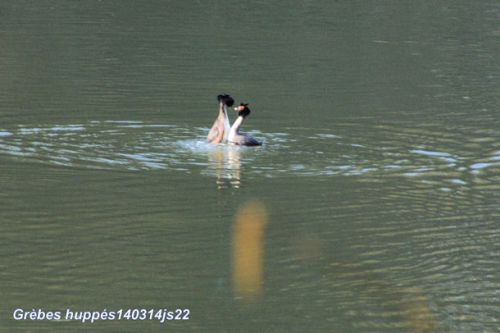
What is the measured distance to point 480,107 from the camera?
2516cm

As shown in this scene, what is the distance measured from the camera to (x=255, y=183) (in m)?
18.4

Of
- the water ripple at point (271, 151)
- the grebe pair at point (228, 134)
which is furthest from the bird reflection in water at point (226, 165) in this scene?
the grebe pair at point (228, 134)

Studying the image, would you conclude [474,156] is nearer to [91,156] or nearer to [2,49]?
[91,156]

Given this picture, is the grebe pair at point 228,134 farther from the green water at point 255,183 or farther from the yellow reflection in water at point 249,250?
the yellow reflection in water at point 249,250

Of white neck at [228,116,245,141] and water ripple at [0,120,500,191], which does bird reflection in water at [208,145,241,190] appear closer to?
water ripple at [0,120,500,191]

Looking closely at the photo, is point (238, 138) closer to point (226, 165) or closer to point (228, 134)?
point (228, 134)

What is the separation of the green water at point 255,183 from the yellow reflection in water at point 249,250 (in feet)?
0.36

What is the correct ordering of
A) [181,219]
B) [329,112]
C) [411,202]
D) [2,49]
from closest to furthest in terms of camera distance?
[181,219] → [411,202] → [329,112] → [2,49]

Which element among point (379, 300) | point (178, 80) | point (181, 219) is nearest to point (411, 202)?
point (181, 219)

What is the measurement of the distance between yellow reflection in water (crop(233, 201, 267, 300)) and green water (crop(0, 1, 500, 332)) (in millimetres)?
110

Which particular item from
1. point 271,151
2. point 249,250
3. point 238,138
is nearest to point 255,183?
point 271,151

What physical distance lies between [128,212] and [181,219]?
0.69 metres

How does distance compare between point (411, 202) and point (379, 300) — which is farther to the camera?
point (411, 202)

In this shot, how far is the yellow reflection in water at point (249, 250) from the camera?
13672 millimetres
